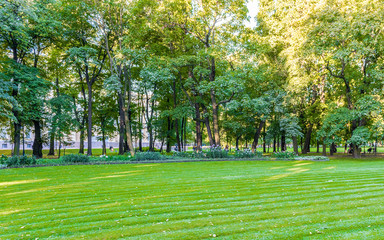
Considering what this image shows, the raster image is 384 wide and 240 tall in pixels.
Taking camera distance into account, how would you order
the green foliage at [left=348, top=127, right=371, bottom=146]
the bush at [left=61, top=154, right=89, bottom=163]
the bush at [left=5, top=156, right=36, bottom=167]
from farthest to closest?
1. the green foliage at [left=348, top=127, right=371, bottom=146]
2. the bush at [left=61, top=154, right=89, bottom=163]
3. the bush at [left=5, top=156, right=36, bottom=167]

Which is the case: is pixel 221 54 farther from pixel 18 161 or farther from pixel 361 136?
pixel 18 161

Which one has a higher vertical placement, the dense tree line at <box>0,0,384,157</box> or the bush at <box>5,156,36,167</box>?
the dense tree line at <box>0,0,384,157</box>

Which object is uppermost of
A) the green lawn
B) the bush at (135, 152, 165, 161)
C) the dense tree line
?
the dense tree line

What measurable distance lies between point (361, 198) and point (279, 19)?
21.0 meters

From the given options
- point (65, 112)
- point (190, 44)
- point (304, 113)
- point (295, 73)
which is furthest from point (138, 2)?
point (304, 113)

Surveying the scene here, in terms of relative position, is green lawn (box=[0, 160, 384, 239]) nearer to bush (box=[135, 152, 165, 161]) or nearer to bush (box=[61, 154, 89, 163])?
bush (box=[61, 154, 89, 163])

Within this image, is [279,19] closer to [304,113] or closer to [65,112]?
[304,113]

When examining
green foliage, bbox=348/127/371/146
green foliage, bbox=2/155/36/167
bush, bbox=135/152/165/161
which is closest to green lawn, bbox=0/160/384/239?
green foliage, bbox=2/155/36/167

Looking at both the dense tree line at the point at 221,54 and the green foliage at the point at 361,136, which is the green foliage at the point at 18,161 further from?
the green foliage at the point at 361,136

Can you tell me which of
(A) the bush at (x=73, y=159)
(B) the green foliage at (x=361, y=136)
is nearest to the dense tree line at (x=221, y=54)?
(B) the green foliage at (x=361, y=136)

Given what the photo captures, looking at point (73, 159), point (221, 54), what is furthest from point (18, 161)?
point (221, 54)

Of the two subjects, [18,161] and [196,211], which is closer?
[196,211]

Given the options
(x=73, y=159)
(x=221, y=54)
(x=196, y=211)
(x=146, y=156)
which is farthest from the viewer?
(x=221, y=54)

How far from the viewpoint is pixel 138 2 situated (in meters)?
18.7
